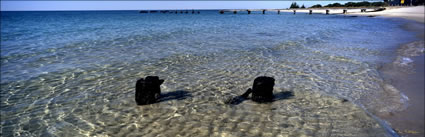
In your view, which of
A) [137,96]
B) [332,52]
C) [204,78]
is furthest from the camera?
[332,52]

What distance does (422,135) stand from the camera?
4.89m

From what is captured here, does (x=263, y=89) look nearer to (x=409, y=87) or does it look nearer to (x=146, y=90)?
(x=146, y=90)

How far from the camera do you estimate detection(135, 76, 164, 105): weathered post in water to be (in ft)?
22.0

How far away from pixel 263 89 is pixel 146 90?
3113 millimetres

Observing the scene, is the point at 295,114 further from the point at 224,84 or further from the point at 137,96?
the point at 137,96

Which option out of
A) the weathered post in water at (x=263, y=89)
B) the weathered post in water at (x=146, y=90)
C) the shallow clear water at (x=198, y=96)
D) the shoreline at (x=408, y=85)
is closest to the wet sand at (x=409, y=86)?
the shoreline at (x=408, y=85)

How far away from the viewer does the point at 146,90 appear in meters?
6.85

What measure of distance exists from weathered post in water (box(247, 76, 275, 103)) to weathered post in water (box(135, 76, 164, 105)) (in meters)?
2.64

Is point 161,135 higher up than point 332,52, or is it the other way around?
point 332,52

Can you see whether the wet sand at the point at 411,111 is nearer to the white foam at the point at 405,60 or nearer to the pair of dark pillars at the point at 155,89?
the white foam at the point at 405,60

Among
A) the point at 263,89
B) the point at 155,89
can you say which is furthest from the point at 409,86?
the point at 155,89

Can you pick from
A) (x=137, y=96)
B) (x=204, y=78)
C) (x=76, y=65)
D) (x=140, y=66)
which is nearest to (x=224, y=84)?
(x=204, y=78)

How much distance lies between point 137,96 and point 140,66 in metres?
5.03

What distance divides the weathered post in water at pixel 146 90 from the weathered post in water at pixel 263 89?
8.67ft
